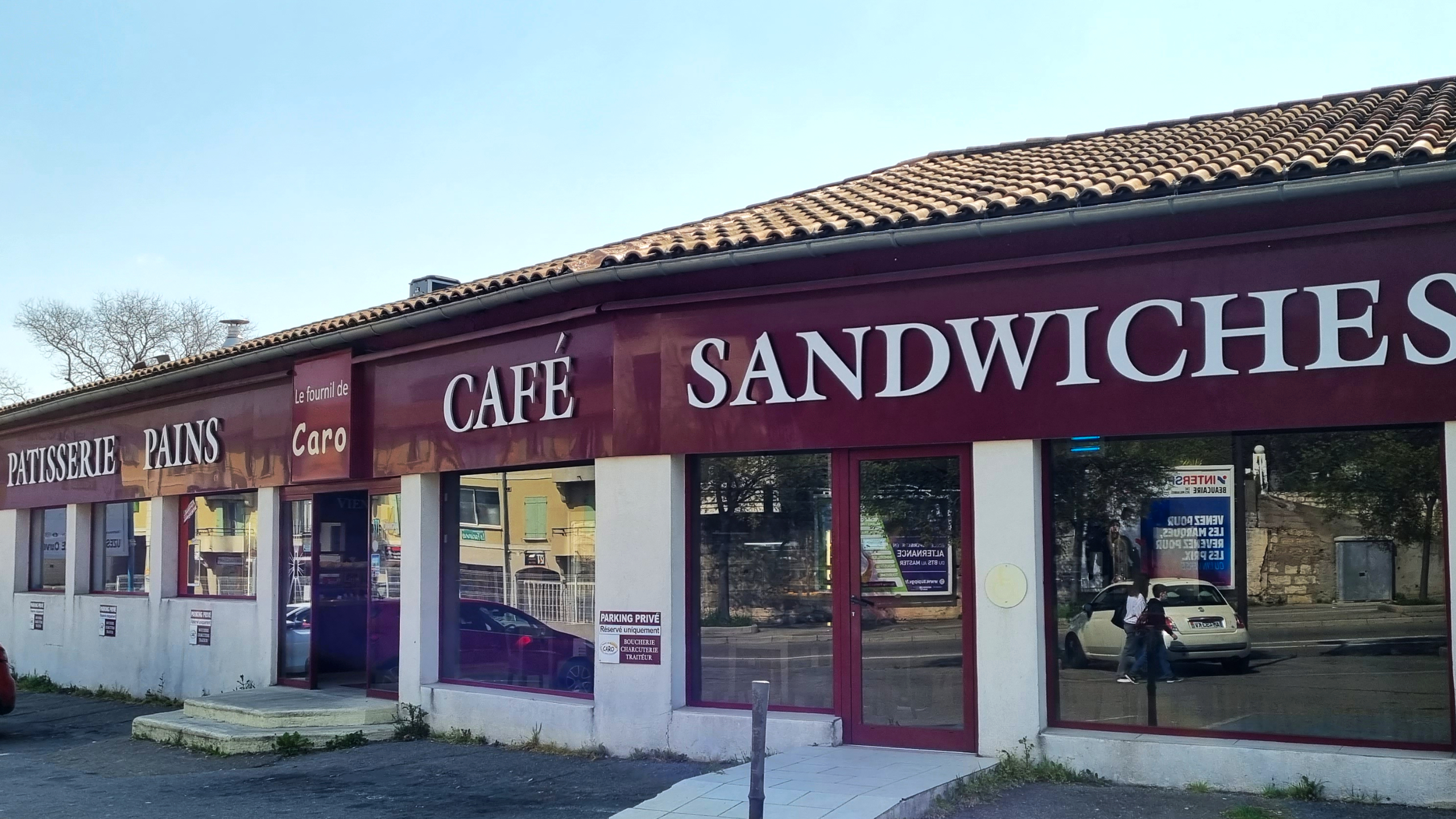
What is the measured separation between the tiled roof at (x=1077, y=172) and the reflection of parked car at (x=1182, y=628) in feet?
8.33

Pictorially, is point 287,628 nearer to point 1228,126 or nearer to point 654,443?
point 654,443

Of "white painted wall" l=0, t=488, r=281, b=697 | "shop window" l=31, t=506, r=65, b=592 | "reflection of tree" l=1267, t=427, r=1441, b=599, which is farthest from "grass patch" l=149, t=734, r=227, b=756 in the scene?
"reflection of tree" l=1267, t=427, r=1441, b=599

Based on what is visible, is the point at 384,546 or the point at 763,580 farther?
the point at 384,546

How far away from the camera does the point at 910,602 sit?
886 cm

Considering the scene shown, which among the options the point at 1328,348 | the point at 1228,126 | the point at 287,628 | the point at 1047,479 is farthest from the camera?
the point at 287,628

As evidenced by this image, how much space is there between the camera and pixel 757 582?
31.5 feet

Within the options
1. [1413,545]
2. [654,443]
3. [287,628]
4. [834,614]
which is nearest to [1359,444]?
[1413,545]

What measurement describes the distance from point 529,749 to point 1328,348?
672cm

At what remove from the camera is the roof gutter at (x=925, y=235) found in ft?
22.9

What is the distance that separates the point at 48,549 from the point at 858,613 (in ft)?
49.8

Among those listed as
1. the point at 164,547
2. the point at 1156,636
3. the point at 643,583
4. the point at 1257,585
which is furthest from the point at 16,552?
the point at 1257,585

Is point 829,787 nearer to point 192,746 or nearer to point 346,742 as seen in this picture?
point 346,742

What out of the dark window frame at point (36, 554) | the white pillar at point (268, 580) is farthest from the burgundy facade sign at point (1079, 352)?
the dark window frame at point (36, 554)

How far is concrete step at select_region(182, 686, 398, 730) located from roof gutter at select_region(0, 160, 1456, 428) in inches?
138
